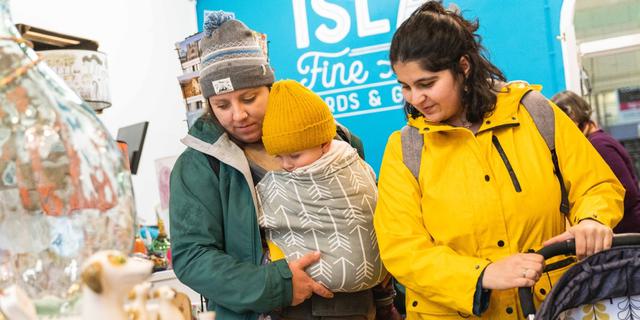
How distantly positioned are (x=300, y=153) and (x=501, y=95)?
488 mm

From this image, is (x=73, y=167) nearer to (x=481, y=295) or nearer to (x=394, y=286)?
(x=481, y=295)

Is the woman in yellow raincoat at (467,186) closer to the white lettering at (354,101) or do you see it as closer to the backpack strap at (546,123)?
the backpack strap at (546,123)

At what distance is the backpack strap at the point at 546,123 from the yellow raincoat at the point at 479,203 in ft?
0.04

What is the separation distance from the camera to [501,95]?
1662 millimetres

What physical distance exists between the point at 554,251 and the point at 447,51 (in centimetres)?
51

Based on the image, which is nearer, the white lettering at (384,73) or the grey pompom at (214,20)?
the grey pompom at (214,20)

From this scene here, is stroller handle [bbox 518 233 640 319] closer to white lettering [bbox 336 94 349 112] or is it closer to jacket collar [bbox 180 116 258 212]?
jacket collar [bbox 180 116 258 212]

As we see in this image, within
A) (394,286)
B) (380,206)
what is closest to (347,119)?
(394,286)

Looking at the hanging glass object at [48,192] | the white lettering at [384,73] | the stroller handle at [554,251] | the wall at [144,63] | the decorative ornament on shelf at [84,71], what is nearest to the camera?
the hanging glass object at [48,192]

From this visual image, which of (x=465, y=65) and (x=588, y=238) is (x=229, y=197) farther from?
(x=588, y=238)

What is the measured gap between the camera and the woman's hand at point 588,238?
4.60 ft

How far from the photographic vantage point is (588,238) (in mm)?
1410

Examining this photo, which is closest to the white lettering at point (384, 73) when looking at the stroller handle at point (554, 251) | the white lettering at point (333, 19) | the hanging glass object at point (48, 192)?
the white lettering at point (333, 19)

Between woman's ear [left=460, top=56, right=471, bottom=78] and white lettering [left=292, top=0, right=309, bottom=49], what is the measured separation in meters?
3.37
